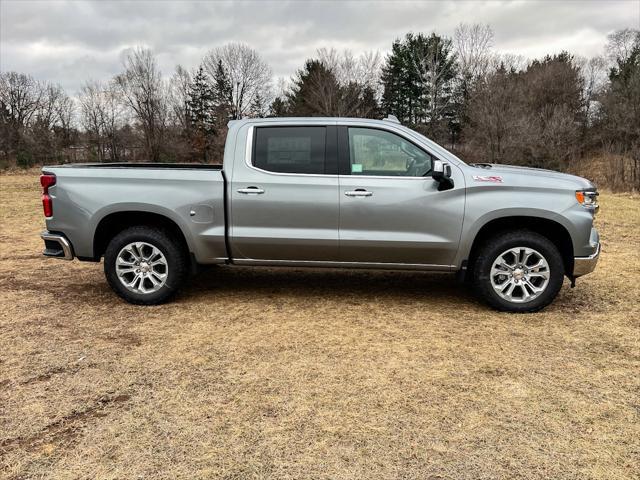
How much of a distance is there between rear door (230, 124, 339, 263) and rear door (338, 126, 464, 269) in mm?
149

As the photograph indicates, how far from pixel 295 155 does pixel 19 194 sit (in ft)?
51.0

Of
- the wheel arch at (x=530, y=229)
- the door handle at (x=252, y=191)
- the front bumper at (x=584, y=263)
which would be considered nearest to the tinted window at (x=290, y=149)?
the door handle at (x=252, y=191)

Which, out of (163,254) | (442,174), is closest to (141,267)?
(163,254)

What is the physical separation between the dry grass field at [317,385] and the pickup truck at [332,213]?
1.58ft

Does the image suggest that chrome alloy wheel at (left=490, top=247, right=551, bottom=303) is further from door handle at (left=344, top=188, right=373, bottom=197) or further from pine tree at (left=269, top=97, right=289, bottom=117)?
pine tree at (left=269, top=97, right=289, bottom=117)

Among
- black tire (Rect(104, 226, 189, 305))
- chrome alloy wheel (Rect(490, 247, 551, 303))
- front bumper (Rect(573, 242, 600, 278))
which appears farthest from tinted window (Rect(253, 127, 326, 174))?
front bumper (Rect(573, 242, 600, 278))

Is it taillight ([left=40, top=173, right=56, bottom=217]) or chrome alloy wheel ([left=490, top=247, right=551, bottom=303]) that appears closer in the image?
chrome alloy wheel ([left=490, top=247, right=551, bottom=303])

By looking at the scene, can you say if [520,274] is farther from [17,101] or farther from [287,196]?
[17,101]

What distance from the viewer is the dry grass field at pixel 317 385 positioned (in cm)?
259

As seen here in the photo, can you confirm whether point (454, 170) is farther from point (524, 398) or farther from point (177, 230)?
point (177, 230)

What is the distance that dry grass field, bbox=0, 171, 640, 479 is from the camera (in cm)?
259

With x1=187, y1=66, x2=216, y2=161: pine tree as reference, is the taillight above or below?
below

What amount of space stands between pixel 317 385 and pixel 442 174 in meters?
2.32

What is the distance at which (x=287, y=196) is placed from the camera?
4.85 m
